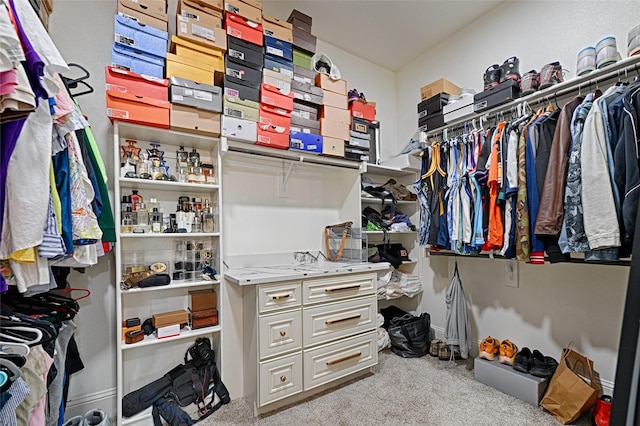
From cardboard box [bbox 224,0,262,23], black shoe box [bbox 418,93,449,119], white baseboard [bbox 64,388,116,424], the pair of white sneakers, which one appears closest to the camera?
the pair of white sneakers

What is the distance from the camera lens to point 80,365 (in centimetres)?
155

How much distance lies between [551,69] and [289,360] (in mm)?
2503

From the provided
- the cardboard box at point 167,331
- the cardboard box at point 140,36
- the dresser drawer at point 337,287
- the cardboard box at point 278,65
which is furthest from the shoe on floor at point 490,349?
the cardboard box at point 140,36

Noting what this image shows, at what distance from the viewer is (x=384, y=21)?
2.60 m

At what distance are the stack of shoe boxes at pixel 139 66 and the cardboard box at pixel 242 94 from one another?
36 centimetres

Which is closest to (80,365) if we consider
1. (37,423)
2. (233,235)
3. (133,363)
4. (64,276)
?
(133,363)

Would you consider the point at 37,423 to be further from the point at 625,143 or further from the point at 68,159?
the point at 625,143

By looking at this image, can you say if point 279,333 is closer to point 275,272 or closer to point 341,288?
point 275,272

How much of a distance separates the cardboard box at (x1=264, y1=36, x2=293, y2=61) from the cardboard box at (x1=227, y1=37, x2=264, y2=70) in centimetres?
8

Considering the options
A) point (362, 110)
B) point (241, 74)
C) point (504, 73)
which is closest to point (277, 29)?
point (241, 74)

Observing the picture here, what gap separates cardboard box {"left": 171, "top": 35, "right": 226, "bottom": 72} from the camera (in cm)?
176

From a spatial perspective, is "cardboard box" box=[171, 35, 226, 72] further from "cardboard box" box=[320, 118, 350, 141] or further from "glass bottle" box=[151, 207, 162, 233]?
"glass bottle" box=[151, 207, 162, 233]

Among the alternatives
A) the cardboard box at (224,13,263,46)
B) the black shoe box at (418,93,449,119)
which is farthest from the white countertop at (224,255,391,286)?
the cardboard box at (224,13,263,46)

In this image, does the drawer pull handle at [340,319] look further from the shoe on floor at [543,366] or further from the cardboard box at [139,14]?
the cardboard box at [139,14]
